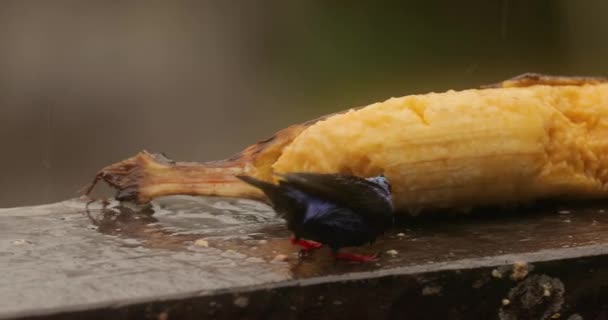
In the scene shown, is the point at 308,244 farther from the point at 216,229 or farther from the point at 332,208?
the point at 216,229

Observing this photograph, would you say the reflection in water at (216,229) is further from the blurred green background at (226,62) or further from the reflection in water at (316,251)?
the blurred green background at (226,62)

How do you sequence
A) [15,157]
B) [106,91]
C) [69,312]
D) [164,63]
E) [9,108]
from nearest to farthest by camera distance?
[69,312]
[15,157]
[9,108]
[106,91]
[164,63]

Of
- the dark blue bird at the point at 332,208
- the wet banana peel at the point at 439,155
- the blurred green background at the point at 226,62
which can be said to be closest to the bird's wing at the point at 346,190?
the dark blue bird at the point at 332,208

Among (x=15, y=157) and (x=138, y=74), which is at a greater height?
(x=138, y=74)

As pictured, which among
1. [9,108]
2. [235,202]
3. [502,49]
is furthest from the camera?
[502,49]

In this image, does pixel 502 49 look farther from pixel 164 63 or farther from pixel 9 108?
pixel 9 108

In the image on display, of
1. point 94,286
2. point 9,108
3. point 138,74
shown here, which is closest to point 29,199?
point 9,108

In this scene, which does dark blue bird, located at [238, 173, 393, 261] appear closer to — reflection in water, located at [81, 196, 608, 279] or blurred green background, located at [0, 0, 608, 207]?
reflection in water, located at [81, 196, 608, 279]
